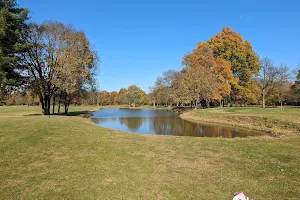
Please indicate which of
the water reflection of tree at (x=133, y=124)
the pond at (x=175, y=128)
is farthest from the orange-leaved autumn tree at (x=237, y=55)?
the water reflection of tree at (x=133, y=124)

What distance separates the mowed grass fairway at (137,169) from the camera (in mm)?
5238

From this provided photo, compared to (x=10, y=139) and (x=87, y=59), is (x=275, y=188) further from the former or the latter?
(x=87, y=59)

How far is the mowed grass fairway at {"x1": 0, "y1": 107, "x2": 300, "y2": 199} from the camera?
206 inches

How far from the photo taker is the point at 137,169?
696 centimetres

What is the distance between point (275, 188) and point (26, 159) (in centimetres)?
838

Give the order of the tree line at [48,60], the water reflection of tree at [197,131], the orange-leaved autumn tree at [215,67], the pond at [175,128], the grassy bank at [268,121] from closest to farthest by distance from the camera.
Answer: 1. the grassy bank at [268,121]
2. the water reflection of tree at [197,131]
3. the pond at [175,128]
4. the tree line at [48,60]
5. the orange-leaved autumn tree at [215,67]

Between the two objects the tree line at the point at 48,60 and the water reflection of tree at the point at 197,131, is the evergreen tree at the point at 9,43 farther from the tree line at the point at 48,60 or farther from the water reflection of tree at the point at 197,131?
the water reflection of tree at the point at 197,131

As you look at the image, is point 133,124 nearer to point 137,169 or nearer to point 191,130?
point 191,130

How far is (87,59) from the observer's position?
27.9 m

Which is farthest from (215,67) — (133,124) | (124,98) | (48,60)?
(124,98)

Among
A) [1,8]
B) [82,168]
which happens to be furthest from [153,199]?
[1,8]

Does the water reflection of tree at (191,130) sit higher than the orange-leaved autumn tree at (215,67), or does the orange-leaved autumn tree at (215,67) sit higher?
the orange-leaved autumn tree at (215,67)

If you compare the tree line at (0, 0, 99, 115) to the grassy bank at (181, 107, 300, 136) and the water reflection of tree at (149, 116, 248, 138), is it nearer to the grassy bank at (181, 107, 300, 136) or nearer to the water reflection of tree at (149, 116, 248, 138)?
the water reflection of tree at (149, 116, 248, 138)

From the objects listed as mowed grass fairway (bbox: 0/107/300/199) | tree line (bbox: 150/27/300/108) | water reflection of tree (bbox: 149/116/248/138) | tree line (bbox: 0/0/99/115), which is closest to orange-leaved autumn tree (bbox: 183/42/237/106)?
tree line (bbox: 150/27/300/108)
